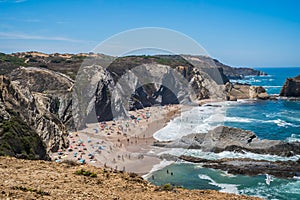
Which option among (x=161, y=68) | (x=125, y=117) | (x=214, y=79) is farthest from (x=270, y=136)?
(x=214, y=79)

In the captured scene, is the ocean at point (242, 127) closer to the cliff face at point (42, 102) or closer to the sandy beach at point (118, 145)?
the sandy beach at point (118, 145)

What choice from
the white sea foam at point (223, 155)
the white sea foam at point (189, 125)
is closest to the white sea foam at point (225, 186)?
the white sea foam at point (223, 155)

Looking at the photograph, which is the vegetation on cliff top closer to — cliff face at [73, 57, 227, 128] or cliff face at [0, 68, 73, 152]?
cliff face at [0, 68, 73, 152]

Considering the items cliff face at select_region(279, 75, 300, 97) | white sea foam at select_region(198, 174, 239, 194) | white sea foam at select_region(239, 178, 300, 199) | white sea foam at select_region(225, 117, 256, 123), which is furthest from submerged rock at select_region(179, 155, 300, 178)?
cliff face at select_region(279, 75, 300, 97)

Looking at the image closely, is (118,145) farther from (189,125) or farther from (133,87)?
(133,87)

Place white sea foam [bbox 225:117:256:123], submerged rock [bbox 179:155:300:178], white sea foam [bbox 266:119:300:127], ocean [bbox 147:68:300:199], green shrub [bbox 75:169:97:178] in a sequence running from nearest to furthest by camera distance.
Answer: green shrub [bbox 75:169:97:178], ocean [bbox 147:68:300:199], submerged rock [bbox 179:155:300:178], white sea foam [bbox 266:119:300:127], white sea foam [bbox 225:117:256:123]

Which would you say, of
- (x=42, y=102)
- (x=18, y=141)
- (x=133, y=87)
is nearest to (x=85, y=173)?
(x=18, y=141)

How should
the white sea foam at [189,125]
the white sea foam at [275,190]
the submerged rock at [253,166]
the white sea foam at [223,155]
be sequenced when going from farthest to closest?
the white sea foam at [189,125]
the white sea foam at [223,155]
the submerged rock at [253,166]
the white sea foam at [275,190]
